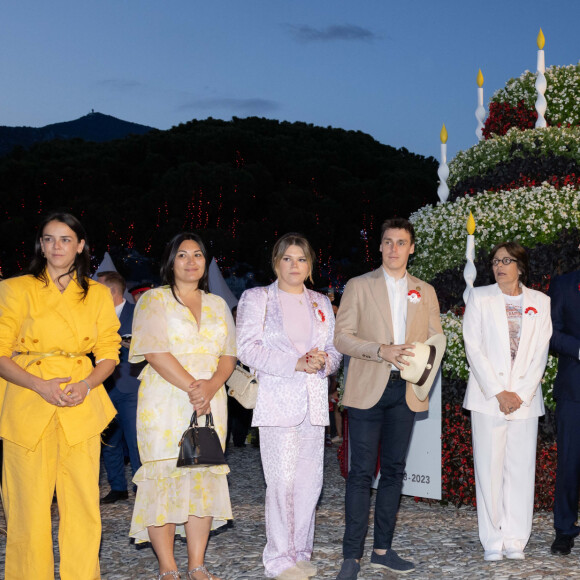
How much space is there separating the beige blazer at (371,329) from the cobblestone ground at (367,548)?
1.18m

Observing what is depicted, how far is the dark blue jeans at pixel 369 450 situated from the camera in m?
4.96

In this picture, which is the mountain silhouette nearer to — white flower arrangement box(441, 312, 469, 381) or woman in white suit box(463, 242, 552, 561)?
white flower arrangement box(441, 312, 469, 381)

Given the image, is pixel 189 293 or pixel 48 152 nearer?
pixel 189 293

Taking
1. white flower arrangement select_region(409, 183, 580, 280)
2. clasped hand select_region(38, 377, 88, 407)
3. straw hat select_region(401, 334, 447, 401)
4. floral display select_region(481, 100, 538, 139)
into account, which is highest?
floral display select_region(481, 100, 538, 139)

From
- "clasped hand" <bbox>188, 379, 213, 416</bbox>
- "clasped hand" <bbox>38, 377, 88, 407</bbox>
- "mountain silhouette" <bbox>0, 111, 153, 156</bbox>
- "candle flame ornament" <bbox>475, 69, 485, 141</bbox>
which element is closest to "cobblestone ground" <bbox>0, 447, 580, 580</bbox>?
"clasped hand" <bbox>188, 379, 213, 416</bbox>

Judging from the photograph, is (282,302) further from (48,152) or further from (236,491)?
(48,152)

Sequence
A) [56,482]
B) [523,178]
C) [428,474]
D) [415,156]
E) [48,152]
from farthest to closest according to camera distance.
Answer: [415,156] → [48,152] → [523,178] → [428,474] → [56,482]

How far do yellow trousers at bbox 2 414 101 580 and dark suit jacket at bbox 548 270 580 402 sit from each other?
3216 mm

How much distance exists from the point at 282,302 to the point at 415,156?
113 ft

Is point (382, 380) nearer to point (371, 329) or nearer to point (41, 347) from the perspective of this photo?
point (371, 329)

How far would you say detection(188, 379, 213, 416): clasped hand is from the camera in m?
4.66

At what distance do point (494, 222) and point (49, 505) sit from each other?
466 cm

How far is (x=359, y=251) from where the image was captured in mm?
31656

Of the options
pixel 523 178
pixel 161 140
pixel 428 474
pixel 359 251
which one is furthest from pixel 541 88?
pixel 161 140
